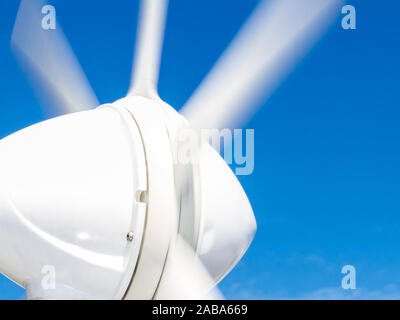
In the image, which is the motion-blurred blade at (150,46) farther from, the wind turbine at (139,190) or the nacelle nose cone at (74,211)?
the nacelle nose cone at (74,211)

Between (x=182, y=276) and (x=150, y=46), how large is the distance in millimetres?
1894

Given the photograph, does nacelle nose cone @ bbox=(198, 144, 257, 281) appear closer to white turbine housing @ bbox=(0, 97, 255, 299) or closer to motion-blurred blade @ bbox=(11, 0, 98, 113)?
white turbine housing @ bbox=(0, 97, 255, 299)

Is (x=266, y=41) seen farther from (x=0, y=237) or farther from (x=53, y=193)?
(x=0, y=237)

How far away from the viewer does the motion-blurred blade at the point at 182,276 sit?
449 cm

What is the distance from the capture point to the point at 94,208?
420cm

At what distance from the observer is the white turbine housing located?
13.9 ft

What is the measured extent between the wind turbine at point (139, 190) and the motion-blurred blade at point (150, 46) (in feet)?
0.62

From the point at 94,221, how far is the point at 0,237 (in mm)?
708

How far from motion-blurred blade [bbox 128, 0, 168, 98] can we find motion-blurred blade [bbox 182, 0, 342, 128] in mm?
592

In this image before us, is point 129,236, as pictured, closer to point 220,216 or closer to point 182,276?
point 182,276

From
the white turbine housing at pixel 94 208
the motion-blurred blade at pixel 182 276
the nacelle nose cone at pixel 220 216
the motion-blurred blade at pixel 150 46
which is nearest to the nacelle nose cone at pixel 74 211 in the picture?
the white turbine housing at pixel 94 208

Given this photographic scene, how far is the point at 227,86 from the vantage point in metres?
4.68
